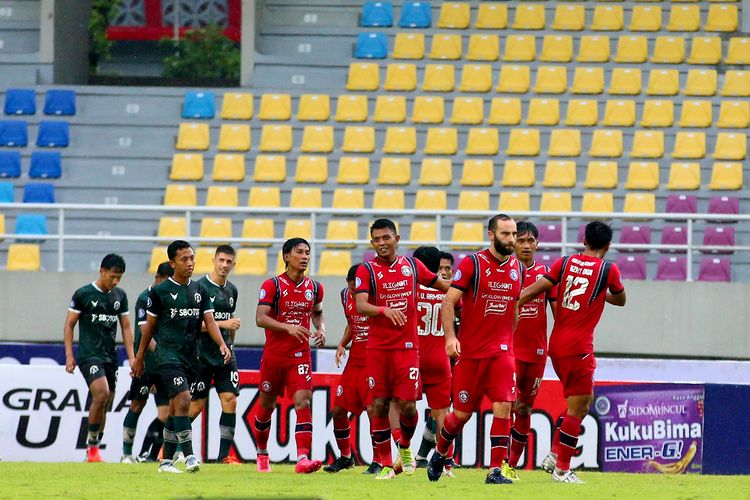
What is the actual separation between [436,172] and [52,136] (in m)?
6.89

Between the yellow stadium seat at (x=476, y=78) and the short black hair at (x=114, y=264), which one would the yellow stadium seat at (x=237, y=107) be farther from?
the short black hair at (x=114, y=264)

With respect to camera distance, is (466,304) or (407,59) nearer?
(466,304)

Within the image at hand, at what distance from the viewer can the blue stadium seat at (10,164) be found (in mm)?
23750

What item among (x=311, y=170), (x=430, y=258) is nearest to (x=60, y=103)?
(x=311, y=170)

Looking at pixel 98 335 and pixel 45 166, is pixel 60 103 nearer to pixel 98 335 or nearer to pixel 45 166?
pixel 45 166

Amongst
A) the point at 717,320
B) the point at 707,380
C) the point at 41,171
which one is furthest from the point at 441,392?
the point at 41,171

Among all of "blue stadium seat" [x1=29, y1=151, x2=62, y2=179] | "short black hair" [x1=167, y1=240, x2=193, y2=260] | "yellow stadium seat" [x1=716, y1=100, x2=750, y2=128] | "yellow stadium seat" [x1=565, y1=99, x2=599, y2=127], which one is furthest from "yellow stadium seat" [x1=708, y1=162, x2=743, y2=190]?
"short black hair" [x1=167, y1=240, x2=193, y2=260]

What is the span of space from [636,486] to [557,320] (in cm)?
150

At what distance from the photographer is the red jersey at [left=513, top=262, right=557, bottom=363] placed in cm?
1227

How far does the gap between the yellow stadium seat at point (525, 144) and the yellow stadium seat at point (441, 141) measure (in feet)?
3.13

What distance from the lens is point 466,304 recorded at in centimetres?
1116

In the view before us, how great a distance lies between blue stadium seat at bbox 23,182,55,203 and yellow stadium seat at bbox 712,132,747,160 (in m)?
11.1

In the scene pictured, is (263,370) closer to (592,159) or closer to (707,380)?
(707,380)

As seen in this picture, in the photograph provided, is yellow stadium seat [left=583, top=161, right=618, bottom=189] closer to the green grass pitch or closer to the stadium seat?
the stadium seat
